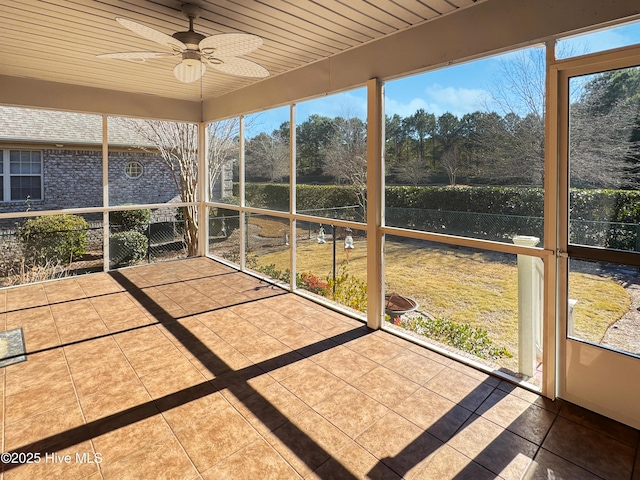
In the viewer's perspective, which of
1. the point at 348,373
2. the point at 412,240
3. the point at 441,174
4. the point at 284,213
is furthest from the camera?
the point at 284,213

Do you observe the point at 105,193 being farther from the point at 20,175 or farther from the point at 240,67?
the point at 240,67

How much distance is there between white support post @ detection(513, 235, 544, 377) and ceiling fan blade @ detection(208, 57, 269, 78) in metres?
2.42

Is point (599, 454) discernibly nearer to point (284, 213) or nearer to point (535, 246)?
point (535, 246)

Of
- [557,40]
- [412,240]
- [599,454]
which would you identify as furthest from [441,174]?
[599,454]

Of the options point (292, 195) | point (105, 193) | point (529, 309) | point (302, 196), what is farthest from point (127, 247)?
point (529, 309)

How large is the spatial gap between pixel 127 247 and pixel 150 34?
455 cm

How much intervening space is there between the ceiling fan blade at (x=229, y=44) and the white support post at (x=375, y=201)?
1375 millimetres

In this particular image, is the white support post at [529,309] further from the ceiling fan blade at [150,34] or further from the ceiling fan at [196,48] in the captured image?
the ceiling fan blade at [150,34]

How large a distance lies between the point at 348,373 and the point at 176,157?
5.77m

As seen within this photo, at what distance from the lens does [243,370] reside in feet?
9.65

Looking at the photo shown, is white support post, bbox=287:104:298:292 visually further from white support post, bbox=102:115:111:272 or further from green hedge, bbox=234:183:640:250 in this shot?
white support post, bbox=102:115:111:272

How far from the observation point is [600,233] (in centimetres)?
234

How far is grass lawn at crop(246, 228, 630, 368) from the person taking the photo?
2.39 m

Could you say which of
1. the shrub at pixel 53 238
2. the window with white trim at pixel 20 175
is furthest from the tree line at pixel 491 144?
the window with white trim at pixel 20 175
